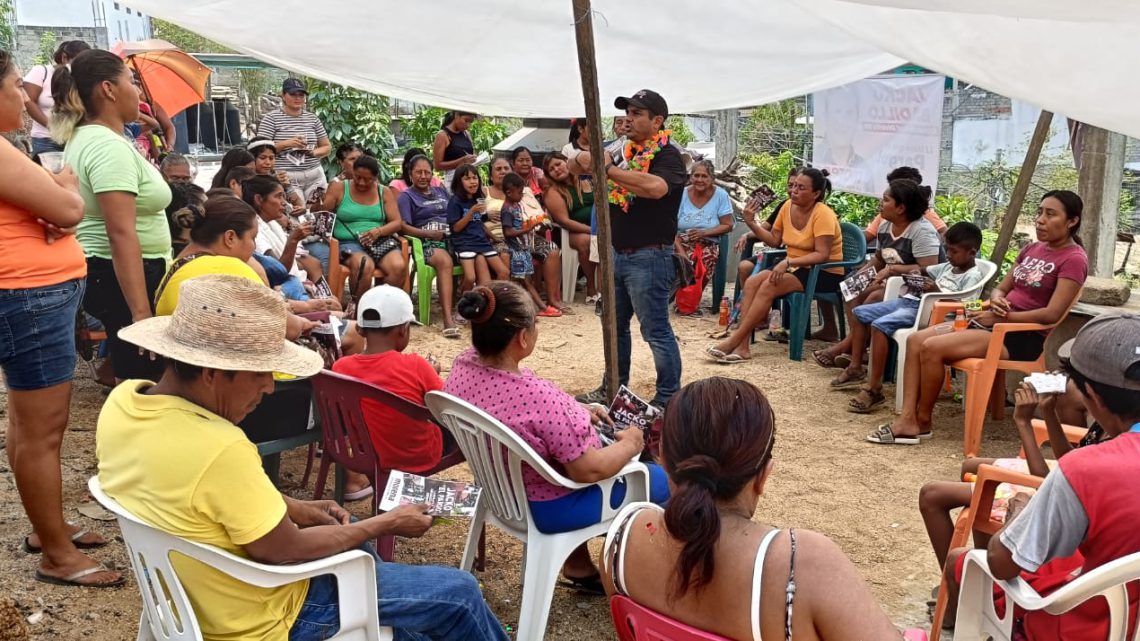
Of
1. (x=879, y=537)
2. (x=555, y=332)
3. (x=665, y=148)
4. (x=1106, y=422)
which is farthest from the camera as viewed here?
(x=555, y=332)

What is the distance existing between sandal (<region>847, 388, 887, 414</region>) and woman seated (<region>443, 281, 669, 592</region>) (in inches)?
121

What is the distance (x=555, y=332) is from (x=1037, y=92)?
4717mm

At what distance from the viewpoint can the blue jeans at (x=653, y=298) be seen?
4.93 metres

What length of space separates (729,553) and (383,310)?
205 centimetres

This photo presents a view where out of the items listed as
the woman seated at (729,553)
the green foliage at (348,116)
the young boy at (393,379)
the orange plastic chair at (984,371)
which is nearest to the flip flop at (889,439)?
the orange plastic chair at (984,371)

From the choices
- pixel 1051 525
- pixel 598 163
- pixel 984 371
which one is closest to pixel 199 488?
pixel 1051 525

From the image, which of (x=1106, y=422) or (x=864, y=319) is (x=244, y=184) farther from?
(x=1106, y=422)

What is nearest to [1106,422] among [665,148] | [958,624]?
[958,624]

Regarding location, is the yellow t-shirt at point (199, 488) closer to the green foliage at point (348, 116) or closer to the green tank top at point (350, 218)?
the green tank top at point (350, 218)

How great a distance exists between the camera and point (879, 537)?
3963mm

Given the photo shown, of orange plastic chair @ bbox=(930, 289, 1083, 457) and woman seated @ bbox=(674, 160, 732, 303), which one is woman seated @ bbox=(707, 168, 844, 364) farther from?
orange plastic chair @ bbox=(930, 289, 1083, 457)

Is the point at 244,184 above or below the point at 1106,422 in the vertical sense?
above

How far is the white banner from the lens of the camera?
8.41 meters

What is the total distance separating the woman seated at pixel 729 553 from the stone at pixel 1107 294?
4097 millimetres
